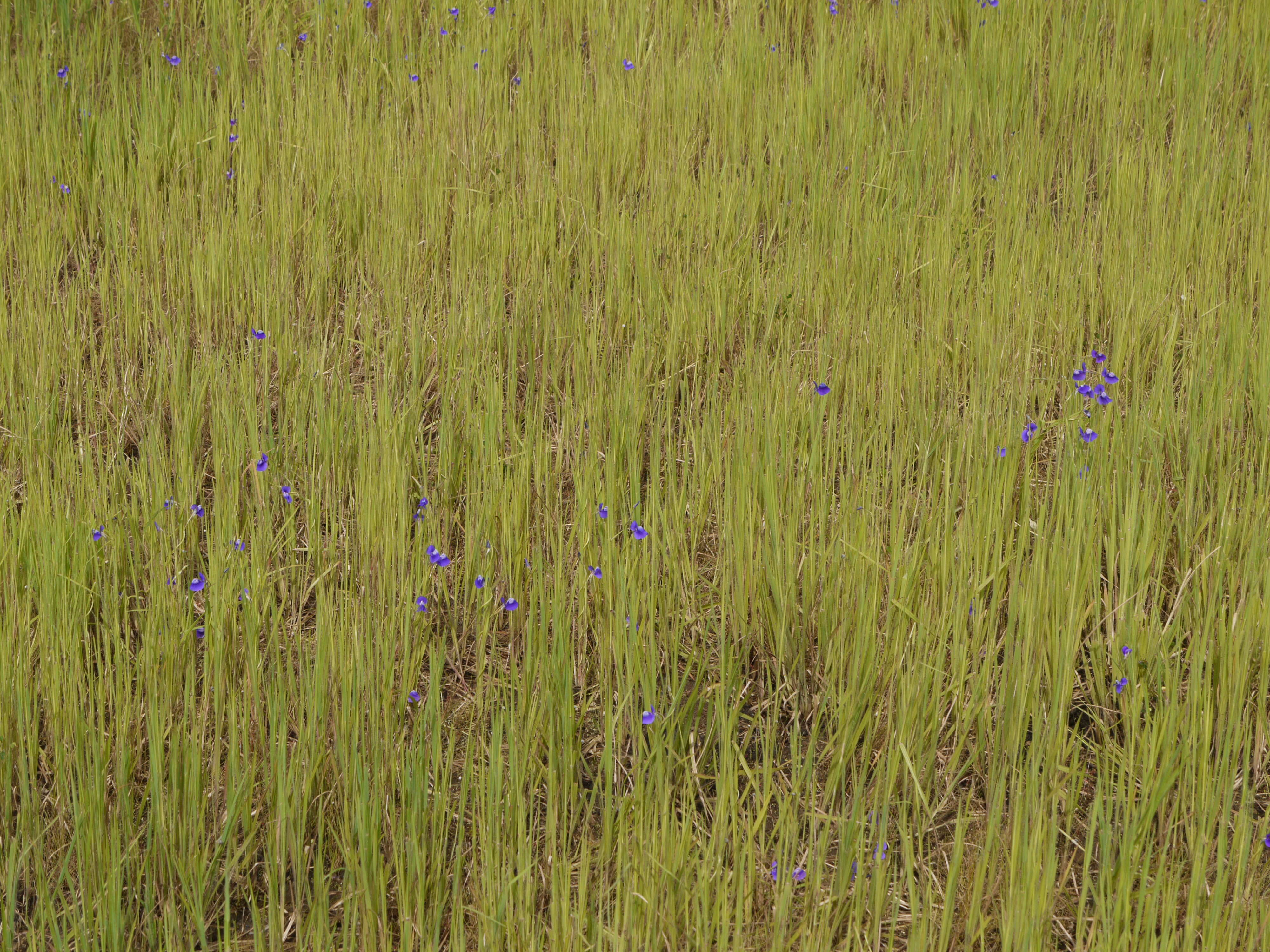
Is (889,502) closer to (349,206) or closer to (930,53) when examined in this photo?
(349,206)

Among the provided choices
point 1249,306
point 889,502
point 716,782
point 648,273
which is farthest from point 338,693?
point 1249,306

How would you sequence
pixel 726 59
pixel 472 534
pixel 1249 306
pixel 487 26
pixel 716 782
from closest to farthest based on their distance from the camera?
pixel 716 782 → pixel 472 534 → pixel 1249 306 → pixel 726 59 → pixel 487 26

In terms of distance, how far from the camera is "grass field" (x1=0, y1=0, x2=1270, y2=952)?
4.93ft

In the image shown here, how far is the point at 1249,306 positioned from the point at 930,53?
152cm

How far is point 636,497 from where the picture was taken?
2092 mm

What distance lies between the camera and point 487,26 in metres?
3.72

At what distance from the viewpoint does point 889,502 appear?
2.15 metres

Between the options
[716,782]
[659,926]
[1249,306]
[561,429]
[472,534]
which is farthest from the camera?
[1249,306]

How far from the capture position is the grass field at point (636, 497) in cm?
150

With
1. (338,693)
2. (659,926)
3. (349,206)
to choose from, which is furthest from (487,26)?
(659,926)

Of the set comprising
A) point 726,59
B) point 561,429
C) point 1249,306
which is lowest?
point 561,429

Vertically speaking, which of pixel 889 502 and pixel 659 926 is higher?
pixel 889 502

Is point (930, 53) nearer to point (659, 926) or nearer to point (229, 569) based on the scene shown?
point (229, 569)

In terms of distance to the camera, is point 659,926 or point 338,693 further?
point 338,693
